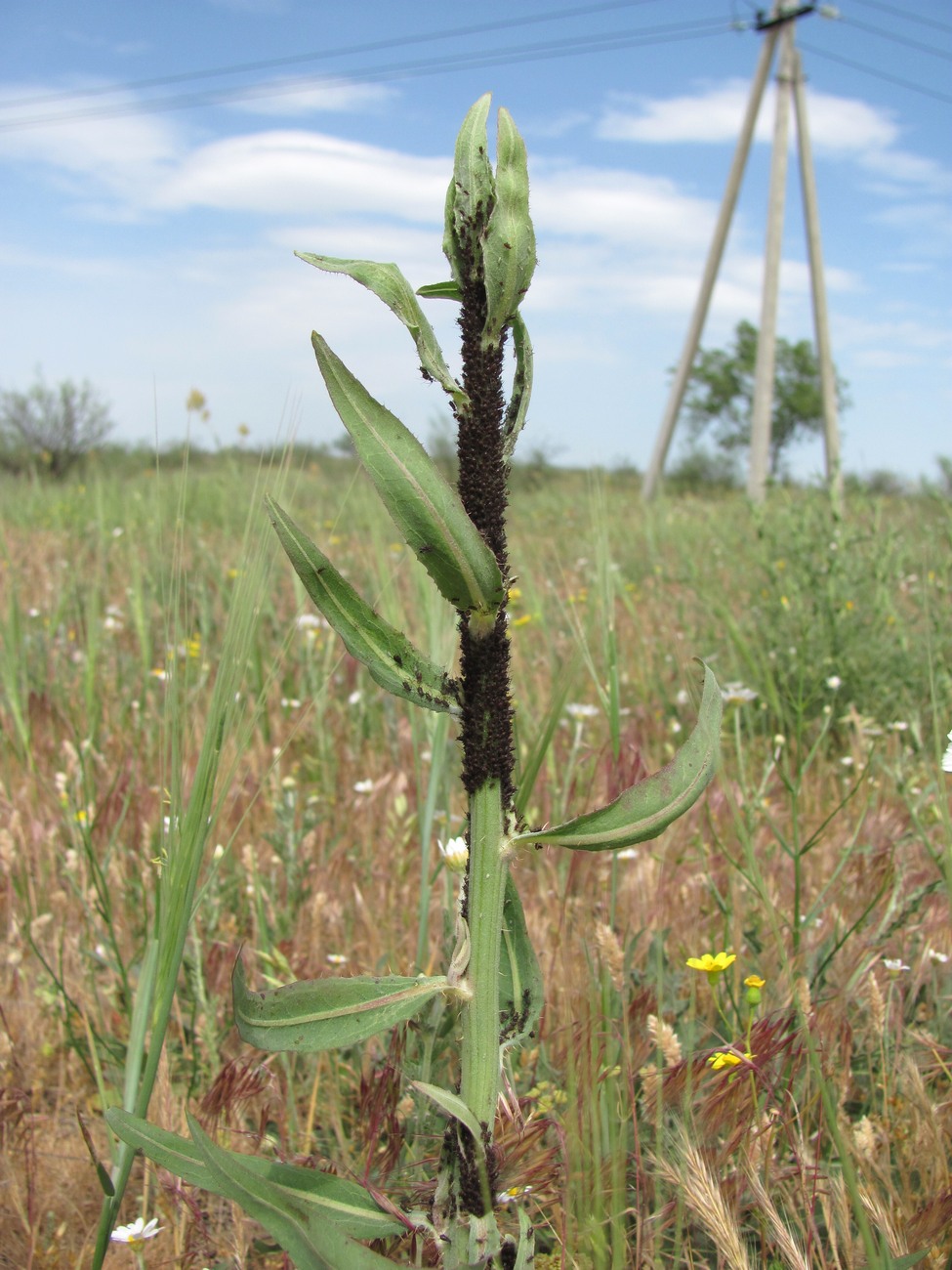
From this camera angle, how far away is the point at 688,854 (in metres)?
1.94

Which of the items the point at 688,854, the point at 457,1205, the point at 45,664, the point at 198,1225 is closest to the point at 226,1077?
the point at 198,1225

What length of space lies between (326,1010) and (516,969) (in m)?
0.17

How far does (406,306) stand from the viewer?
2.28 feet

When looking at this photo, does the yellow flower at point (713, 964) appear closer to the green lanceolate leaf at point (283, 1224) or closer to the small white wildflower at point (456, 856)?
the small white wildflower at point (456, 856)

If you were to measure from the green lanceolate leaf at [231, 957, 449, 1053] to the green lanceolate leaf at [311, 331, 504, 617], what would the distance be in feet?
0.93

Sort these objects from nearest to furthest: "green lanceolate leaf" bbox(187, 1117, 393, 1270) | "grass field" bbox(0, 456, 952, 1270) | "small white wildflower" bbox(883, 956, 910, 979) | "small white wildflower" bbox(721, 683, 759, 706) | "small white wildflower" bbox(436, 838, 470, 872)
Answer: "green lanceolate leaf" bbox(187, 1117, 393, 1270) < "grass field" bbox(0, 456, 952, 1270) < "small white wildflower" bbox(436, 838, 470, 872) < "small white wildflower" bbox(883, 956, 910, 979) < "small white wildflower" bbox(721, 683, 759, 706)

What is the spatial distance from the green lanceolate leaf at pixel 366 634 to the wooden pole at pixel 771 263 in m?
11.1

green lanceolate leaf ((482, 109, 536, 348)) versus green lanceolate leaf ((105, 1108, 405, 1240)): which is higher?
green lanceolate leaf ((482, 109, 536, 348))

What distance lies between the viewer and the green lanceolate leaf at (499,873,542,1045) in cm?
78

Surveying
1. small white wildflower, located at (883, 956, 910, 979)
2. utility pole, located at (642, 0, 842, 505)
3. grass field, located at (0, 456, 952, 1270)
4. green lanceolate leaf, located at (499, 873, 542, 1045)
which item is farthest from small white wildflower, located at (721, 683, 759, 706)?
utility pole, located at (642, 0, 842, 505)

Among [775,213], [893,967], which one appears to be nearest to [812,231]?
[775,213]

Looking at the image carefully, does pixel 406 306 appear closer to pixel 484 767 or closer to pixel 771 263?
pixel 484 767

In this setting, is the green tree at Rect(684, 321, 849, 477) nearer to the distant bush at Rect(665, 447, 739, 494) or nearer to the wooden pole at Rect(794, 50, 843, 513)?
the distant bush at Rect(665, 447, 739, 494)

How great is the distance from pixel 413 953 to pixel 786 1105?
649 millimetres
